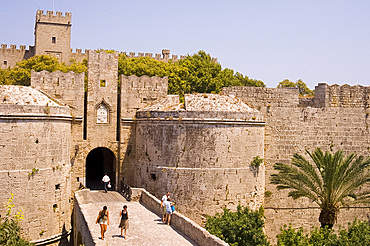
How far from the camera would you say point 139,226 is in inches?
640

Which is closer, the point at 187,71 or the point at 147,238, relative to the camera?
the point at 147,238

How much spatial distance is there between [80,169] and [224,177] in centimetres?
811

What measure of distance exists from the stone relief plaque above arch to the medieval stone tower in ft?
124

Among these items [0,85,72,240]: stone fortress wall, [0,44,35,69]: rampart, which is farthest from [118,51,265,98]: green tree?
[0,44,35,69]: rampart

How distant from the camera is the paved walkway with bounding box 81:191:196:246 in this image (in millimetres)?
14457

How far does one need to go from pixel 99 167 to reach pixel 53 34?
34.4 m

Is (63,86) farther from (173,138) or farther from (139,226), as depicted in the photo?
(139,226)

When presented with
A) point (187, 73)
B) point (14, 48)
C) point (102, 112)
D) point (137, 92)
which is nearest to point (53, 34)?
point (14, 48)

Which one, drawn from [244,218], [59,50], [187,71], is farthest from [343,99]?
[59,50]

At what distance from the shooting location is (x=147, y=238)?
1480 cm

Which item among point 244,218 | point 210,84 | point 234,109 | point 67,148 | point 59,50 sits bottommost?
point 244,218

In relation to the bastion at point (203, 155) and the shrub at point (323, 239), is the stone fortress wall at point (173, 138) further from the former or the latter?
the shrub at point (323, 239)

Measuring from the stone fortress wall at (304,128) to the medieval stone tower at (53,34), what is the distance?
40.8m

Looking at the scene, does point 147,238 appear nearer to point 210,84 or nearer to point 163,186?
point 163,186
